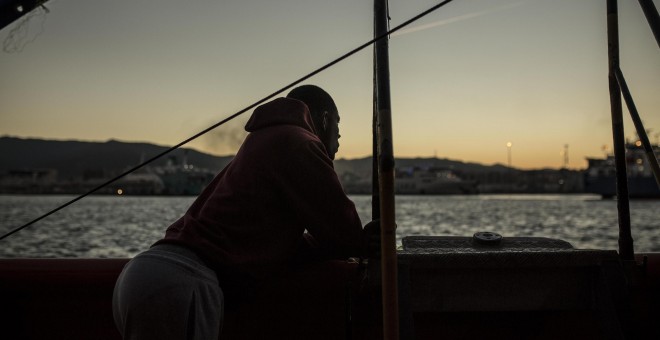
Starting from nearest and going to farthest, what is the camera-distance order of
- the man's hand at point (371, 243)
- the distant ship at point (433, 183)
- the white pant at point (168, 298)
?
the white pant at point (168, 298) < the man's hand at point (371, 243) < the distant ship at point (433, 183)

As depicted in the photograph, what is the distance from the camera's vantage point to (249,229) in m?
1.96

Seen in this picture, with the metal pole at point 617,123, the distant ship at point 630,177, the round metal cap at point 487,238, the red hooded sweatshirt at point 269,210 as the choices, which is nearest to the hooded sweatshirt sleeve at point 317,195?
the red hooded sweatshirt at point 269,210

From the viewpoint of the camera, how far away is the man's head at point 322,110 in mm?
2416

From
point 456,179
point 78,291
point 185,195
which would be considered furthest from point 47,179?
point 78,291

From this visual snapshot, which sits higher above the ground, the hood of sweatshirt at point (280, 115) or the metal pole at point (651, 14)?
the metal pole at point (651, 14)

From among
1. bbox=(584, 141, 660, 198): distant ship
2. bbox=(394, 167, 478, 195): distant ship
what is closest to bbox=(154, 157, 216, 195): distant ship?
bbox=(394, 167, 478, 195): distant ship

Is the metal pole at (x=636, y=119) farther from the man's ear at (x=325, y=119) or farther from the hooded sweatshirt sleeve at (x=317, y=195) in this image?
the hooded sweatshirt sleeve at (x=317, y=195)

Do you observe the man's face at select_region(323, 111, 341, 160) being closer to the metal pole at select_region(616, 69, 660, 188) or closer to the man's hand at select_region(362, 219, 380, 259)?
the man's hand at select_region(362, 219, 380, 259)

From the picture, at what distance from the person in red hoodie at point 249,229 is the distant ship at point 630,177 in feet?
277

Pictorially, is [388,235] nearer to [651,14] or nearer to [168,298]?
[168,298]

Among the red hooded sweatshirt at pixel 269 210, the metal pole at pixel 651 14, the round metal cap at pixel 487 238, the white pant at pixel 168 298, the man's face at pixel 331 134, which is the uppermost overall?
the metal pole at pixel 651 14

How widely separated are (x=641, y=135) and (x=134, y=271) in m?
2.26

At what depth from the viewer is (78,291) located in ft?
8.87

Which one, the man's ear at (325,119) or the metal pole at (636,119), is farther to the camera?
the metal pole at (636,119)
